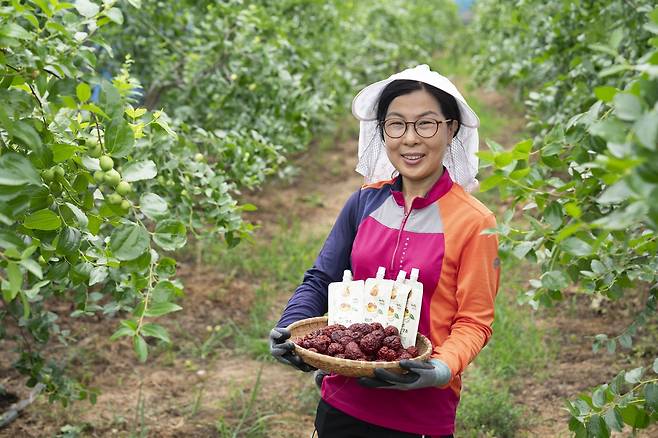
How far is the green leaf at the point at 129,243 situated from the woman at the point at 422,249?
54 centimetres

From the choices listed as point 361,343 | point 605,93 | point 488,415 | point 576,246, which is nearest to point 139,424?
point 488,415

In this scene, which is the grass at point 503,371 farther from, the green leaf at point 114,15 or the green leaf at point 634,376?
the green leaf at point 114,15

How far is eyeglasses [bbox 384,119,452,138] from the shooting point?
2.04 metres

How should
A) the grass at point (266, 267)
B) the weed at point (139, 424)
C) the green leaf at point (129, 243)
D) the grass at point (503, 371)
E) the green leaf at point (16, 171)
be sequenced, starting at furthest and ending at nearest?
the grass at point (266, 267) → the grass at point (503, 371) → the weed at point (139, 424) → the green leaf at point (129, 243) → the green leaf at point (16, 171)

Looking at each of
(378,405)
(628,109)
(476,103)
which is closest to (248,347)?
(378,405)

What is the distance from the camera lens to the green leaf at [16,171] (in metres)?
1.32

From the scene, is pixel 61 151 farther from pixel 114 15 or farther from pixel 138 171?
pixel 114 15

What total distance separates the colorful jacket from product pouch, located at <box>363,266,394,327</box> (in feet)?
0.23

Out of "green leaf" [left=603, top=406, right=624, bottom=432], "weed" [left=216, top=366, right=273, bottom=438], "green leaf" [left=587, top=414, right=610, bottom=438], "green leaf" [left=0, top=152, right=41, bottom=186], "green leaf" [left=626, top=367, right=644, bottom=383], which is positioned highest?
"green leaf" [left=0, top=152, right=41, bottom=186]

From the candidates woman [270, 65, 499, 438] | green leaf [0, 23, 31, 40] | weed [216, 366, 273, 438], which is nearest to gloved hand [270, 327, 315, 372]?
woman [270, 65, 499, 438]

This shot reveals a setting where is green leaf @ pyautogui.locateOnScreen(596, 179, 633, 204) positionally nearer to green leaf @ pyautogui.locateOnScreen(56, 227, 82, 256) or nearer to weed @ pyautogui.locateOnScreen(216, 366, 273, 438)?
green leaf @ pyautogui.locateOnScreen(56, 227, 82, 256)

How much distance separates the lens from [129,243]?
1485mm

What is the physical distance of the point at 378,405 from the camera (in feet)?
6.65

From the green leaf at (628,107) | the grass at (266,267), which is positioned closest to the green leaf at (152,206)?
the green leaf at (628,107)
